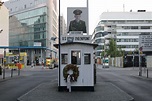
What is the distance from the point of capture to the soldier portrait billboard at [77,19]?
2058cm

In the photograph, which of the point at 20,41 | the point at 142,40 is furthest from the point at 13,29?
the point at 142,40

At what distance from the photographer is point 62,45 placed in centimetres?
1891

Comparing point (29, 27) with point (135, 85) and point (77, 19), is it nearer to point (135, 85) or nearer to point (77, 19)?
point (135, 85)

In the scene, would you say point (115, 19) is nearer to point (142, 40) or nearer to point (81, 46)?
point (142, 40)

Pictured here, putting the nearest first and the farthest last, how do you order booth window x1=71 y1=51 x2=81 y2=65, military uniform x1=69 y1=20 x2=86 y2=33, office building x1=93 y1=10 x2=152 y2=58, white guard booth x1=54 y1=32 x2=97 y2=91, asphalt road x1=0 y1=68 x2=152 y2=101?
asphalt road x1=0 y1=68 x2=152 y2=101
white guard booth x1=54 y1=32 x2=97 y2=91
booth window x1=71 y1=51 x2=81 y2=65
military uniform x1=69 y1=20 x2=86 y2=33
office building x1=93 y1=10 x2=152 y2=58

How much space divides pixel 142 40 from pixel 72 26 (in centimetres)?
2227

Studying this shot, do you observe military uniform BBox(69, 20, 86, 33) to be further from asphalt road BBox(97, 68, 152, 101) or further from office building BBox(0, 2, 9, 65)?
office building BBox(0, 2, 9, 65)

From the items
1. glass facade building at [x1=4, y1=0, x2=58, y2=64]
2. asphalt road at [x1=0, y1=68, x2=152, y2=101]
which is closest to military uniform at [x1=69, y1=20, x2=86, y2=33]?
asphalt road at [x1=0, y1=68, x2=152, y2=101]

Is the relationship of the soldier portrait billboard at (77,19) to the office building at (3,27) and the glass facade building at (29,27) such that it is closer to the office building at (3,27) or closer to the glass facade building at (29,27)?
the office building at (3,27)

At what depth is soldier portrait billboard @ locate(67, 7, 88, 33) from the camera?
20578 mm

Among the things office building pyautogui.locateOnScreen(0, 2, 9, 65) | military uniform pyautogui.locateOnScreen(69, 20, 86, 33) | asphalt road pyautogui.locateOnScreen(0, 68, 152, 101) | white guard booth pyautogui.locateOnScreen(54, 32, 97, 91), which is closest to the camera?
asphalt road pyautogui.locateOnScreen(0, 68, 152, 101)

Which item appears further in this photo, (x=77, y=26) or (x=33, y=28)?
(x=33, y=28)

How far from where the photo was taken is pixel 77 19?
20625 mm

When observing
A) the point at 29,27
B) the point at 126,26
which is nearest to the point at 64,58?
the point at 29,27
